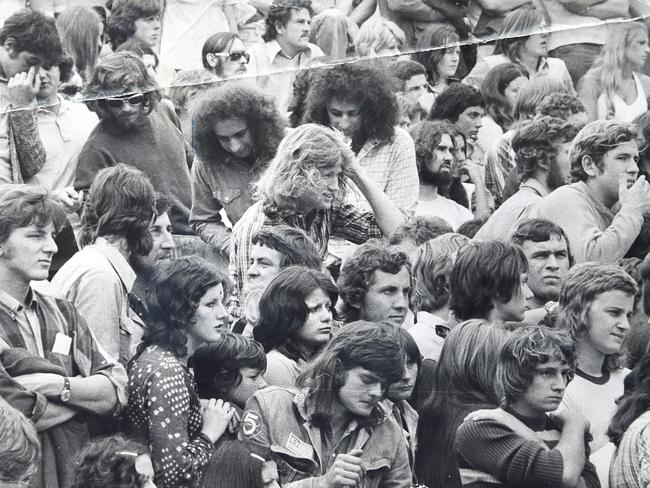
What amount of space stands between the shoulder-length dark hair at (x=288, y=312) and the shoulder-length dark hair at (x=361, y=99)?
2.61 ft

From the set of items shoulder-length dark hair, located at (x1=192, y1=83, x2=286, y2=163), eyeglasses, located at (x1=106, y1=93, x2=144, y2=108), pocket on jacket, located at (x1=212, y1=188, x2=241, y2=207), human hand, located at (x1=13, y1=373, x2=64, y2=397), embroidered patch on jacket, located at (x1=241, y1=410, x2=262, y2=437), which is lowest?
embroidered patch on jacket, located at (x1=241, y1=410, x2=262, y2=437)

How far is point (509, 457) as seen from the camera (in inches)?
312

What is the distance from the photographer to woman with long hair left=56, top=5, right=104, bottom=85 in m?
8.84

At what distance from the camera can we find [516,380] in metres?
8.05

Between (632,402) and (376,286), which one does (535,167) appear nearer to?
(376,286)

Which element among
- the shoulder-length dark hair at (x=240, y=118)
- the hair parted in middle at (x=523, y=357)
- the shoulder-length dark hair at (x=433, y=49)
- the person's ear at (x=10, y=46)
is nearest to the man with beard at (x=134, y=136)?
the shoulder-length dark hair at (x=240, y=118)

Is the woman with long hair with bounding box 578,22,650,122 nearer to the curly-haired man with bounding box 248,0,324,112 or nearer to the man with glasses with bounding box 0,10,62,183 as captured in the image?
the curly-haired man with bounding box 248,0,324,112

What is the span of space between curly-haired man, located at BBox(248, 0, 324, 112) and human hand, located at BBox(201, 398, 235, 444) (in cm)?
159

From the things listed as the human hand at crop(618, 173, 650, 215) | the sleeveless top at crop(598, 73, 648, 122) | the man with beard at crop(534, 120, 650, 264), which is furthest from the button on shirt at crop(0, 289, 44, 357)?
the sleeveless top at crop(598, 73, 648, 122)

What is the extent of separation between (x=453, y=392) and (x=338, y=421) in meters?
0.51

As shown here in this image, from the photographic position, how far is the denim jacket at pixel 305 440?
26.0 ft

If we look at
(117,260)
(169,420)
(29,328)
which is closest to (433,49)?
(117,260)

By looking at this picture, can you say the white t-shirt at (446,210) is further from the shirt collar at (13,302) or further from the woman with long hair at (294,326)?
the shirt collar at (13,302)

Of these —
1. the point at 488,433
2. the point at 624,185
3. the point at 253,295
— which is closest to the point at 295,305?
the point at 253,295
